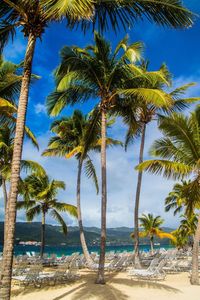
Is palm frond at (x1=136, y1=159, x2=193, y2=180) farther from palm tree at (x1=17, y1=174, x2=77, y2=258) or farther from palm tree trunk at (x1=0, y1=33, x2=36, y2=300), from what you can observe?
palm tree at (x1=17, y1=174, x2=77, y2=258)

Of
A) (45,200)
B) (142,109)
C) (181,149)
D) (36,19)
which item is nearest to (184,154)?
(181,149)

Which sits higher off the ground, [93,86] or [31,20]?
[93,86]

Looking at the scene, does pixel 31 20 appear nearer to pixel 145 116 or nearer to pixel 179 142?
pixel 179 142

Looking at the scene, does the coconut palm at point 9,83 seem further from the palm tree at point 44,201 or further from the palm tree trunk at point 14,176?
the palm tree at point 44,201

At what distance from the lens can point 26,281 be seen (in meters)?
12.6

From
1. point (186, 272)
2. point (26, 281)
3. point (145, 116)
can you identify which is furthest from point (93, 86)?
point (186, 272)

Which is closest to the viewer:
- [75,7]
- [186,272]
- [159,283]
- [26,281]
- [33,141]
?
[75,7]

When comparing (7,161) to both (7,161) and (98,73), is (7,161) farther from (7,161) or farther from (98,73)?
(98,73)

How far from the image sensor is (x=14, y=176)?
7324 mm

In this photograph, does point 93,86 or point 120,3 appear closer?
point 120,3

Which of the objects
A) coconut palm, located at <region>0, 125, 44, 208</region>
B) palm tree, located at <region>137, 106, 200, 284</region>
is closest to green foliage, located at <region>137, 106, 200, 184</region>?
palm tree, located at <region>137, 106, 200, 284</region>

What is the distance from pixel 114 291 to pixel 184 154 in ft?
22.0

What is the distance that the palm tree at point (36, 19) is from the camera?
6.96 metres

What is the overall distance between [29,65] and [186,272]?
47.5 ft
